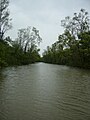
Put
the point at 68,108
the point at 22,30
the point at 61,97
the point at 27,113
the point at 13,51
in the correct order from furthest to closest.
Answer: the point at 22,30
the point at 13,51
the point at 61,97
the point at 68,108
the point at 27,113

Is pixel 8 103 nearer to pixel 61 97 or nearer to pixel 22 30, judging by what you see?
pixel 61 97

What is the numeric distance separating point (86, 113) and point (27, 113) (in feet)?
9.53

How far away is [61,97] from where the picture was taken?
14.2 metres

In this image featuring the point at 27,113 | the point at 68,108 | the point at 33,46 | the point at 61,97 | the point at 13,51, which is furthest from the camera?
the point at 33,46

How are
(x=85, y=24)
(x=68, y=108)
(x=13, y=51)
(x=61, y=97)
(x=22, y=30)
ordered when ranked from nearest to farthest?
(x=68, y=108), (x=61, y=97), (x=85, y=24), (x=13, y=51), (x=22, y=30)

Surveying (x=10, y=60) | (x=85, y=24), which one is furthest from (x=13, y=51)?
(x=85, y=24)

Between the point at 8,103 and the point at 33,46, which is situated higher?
the point at 33,46

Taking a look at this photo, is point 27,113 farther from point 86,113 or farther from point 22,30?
point 22,30

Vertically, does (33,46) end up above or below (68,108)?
above

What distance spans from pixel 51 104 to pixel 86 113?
2306 millimetres

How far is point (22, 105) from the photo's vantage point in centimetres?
1147

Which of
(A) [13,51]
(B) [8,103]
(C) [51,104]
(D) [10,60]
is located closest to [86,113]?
(C) [51,104]

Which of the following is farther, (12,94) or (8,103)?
(12,94)

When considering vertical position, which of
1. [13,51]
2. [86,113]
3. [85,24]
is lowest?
[86,113]
